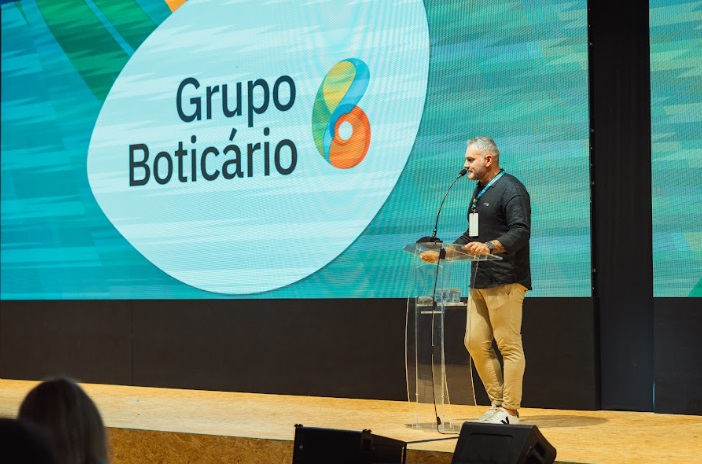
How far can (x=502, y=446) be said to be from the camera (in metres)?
3.22

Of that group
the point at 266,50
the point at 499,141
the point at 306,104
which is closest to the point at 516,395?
the point at 499,141

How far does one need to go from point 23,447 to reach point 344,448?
2164 millimetres

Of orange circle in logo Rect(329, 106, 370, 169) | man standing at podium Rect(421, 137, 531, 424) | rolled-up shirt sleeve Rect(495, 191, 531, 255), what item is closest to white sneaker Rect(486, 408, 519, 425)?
man standing at podium Rect(421, 137, 531, 424)

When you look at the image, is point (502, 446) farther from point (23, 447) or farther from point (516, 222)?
point (23, 447)

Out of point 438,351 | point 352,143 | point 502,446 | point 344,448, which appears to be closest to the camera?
point 502,446

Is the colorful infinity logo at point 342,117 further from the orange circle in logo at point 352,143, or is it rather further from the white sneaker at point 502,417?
the white sneaker at point 502,417

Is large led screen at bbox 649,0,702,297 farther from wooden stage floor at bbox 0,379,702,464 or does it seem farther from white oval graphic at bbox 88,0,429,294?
white oval graphic at bbox 88,0,429,294

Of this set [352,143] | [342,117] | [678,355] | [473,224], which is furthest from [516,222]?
[342,117]

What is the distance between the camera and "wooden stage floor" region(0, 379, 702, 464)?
13.2ft

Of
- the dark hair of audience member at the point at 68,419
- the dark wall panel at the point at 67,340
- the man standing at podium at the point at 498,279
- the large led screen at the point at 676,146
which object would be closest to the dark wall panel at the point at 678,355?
the large led screen at the point at 676,146

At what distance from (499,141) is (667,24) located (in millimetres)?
1121

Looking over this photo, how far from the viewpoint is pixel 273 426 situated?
485 centimetres

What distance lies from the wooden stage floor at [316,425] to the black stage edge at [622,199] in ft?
0.94

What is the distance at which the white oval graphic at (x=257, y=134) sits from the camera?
6.14 m
